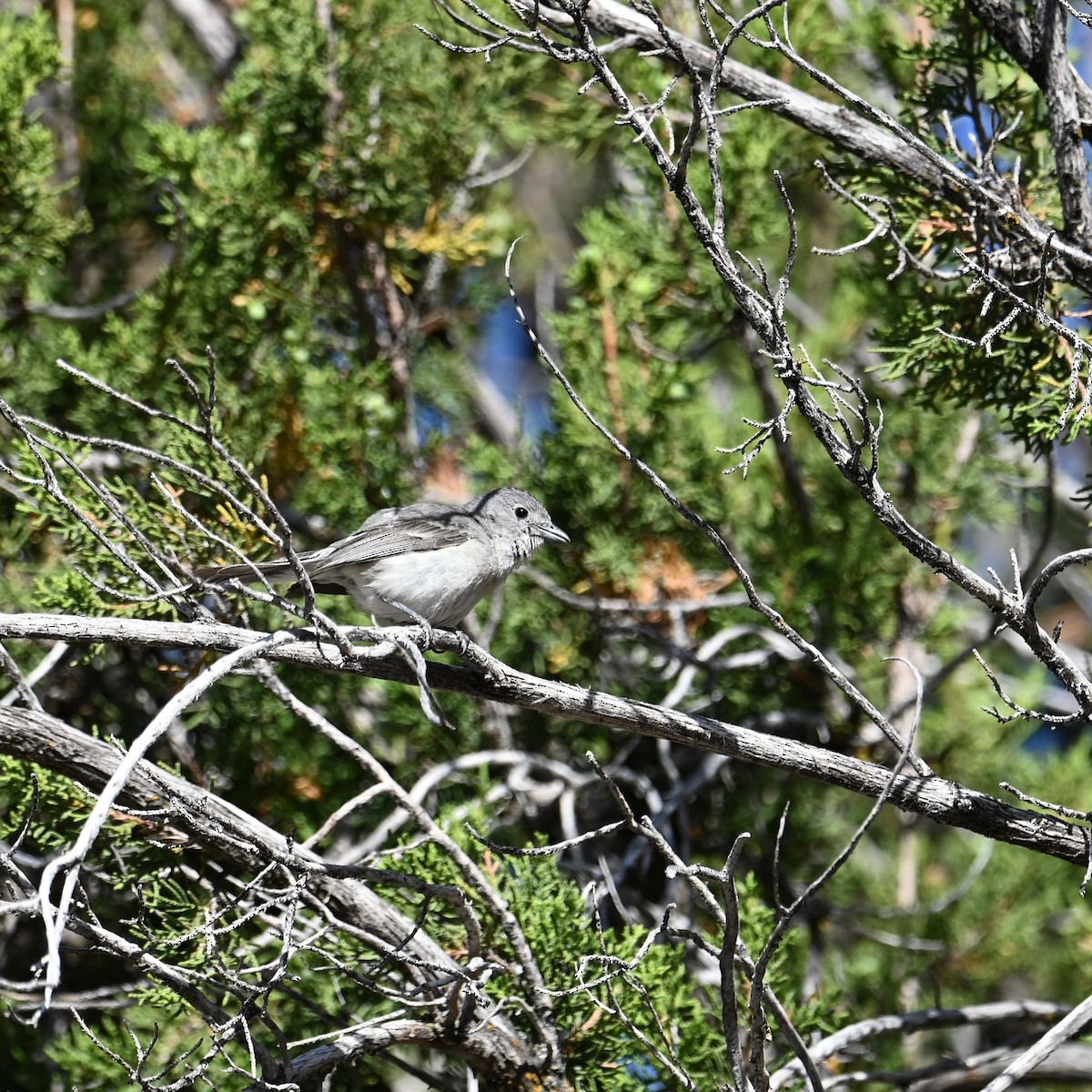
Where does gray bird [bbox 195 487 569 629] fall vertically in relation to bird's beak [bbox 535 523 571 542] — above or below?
above

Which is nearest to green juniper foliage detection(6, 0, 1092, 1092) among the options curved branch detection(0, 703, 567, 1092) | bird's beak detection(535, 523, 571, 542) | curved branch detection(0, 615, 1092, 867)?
bird's beak detection(535, 523, 571, 542)

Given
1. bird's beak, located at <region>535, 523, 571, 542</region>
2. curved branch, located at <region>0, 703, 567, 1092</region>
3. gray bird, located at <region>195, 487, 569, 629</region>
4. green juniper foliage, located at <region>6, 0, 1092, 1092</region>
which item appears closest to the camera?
curved branch, located at <region>0, 703, 567, 1092</region>

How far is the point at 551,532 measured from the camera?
4.17 meters

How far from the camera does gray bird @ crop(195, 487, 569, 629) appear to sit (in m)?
3.65

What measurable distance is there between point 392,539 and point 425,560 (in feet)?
0.55

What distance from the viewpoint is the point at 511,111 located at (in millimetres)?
4973

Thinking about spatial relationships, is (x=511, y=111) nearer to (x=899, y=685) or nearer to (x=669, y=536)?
(x=669, y=536)

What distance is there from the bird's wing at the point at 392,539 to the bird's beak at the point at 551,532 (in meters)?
0.33

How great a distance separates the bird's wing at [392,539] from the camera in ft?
12.3

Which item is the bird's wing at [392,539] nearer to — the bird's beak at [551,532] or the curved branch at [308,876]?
the bird's beak at [551,532]

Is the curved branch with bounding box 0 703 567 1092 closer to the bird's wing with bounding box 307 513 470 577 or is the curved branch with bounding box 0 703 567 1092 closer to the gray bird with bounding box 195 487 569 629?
the gray bird with bounding box 195 487 569 629

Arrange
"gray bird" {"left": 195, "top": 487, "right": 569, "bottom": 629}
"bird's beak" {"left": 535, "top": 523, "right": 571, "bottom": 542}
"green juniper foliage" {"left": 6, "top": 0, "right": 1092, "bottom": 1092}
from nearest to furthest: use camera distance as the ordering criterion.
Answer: "gray bird" {"left": 195, "top": 487, "right": 569, "bottom": 629}
"green juniper foliage" {"left": 6, "top": 0, "right": 1092, "bottom": 1092}
"bird's beak" {"left": 535, "top": 523, "right": 571, "bottom": 542}

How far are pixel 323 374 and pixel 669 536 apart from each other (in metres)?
1.43

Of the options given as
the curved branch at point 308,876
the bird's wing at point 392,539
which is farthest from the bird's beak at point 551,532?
the curved branch at point 308,876
